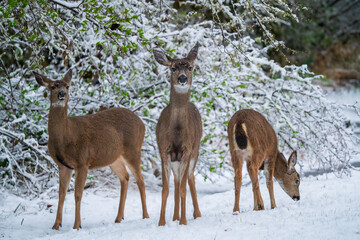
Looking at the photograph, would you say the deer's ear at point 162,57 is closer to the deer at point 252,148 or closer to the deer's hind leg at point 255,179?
the deer at point 252,148

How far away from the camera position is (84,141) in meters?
6.87

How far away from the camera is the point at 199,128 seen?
22.5ft

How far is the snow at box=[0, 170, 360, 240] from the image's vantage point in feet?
17.5

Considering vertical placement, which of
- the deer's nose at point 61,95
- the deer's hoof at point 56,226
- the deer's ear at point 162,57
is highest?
the deer's ear at point 162,57

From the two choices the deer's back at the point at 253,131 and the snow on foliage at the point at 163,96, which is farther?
the snow on foliage at the point at 163,96

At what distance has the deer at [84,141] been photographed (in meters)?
6.68

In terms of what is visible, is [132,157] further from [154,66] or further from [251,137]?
[154,66]

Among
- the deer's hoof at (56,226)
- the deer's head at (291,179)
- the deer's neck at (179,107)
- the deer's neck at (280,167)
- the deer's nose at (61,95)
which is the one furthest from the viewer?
the deer's neck at (280,167)

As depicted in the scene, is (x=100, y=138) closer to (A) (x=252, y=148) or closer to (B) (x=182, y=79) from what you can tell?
(B) (x=182, y=79)

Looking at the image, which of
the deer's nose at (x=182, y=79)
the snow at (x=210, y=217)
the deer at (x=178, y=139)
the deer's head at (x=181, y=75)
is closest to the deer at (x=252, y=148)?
the snow at (x=210, y=217)

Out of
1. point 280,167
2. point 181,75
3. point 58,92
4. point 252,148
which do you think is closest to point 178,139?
point 181,75

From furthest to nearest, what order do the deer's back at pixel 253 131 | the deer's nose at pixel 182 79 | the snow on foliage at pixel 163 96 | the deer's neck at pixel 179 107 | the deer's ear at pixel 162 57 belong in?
the snow on foliage at pixel 163 96
the deer's back at pixel 253 131
the deer's ear at pixel 162 57
the deer's neck at pixel 179 107
the deer's nose at pixel 182 79

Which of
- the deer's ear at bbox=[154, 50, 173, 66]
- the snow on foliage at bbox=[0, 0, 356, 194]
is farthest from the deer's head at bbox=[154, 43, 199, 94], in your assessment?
the snow on foliage at bbox=[0, 0, 356, 194]

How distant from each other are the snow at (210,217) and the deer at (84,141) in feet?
1.93
